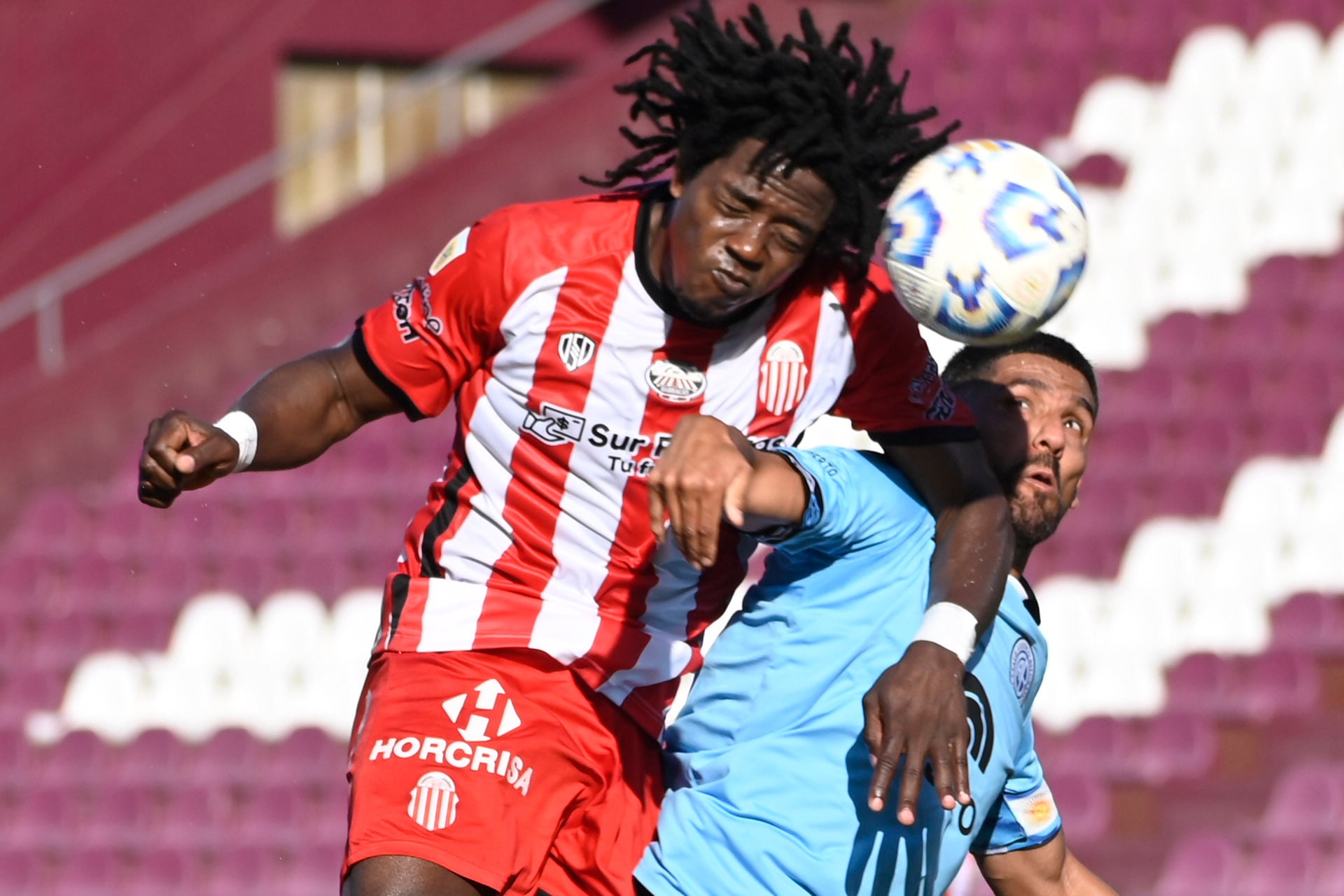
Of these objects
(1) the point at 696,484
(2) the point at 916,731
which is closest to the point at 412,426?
(2) the point at 916,731

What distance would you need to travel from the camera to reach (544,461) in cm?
348

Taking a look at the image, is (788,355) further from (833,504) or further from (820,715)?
(820,715)

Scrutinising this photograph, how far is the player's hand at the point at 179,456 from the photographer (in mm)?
3068

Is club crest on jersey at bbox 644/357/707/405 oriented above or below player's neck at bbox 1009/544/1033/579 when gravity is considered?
above

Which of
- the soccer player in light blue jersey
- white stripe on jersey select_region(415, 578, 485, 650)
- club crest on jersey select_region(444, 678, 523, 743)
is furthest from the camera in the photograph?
white stripe on jersey select_region(415, 578, 485, 650)

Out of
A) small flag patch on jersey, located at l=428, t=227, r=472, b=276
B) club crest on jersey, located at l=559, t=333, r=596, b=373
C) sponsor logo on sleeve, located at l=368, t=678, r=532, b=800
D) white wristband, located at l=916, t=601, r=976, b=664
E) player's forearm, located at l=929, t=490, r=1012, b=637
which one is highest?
small flag patch on jersey, located at l=428, t=227, r=472, b=276

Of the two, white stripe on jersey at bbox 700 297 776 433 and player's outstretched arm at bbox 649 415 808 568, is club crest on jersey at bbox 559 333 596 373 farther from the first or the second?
player's outstretched arm at bbox 649 415 808 568

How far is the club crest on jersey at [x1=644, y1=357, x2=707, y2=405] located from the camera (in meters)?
3.45

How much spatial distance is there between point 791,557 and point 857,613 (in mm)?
135

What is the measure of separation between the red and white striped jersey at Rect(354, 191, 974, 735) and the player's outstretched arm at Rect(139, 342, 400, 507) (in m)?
0.06

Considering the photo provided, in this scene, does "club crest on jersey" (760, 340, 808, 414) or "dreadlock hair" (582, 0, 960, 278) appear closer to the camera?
"dreadlock hair" (582, 0, 960, 278)

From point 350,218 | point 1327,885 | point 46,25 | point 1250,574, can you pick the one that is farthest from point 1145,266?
point 46,25

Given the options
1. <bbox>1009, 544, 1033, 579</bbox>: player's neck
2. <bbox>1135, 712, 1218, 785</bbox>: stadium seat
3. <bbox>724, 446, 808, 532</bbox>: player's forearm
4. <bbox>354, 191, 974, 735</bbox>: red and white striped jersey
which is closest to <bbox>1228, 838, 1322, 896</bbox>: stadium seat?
<bbox>1135, 712, 1218, 785</bbox>: stadium seat

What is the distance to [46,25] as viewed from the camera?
12.9m
